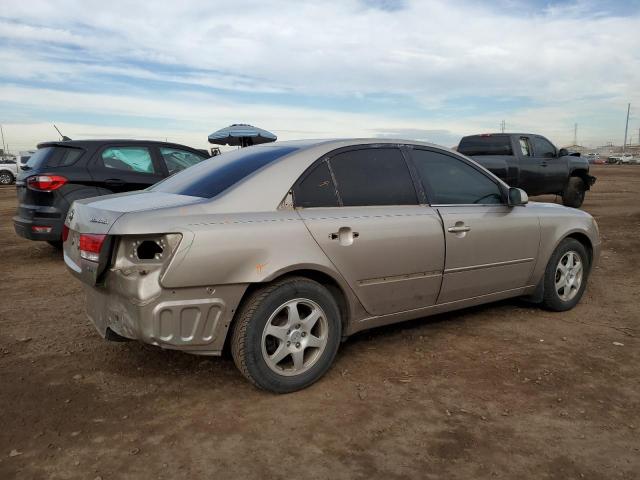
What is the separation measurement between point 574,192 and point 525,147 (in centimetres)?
221

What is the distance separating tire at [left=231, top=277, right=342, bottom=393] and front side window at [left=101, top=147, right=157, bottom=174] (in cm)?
476

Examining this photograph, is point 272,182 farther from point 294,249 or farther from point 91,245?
point 91,245

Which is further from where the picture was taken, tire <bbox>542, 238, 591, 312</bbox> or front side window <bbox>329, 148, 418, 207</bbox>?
tire <bbox>542, 238, 591, 312</bbox>

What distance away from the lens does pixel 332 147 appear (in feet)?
11.9

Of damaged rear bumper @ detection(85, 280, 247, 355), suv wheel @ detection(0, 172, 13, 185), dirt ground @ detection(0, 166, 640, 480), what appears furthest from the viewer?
suv wheel @ detection(0, 172, 13, 185)

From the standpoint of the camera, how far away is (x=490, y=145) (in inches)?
476

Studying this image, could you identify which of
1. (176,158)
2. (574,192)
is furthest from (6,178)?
(574,192)


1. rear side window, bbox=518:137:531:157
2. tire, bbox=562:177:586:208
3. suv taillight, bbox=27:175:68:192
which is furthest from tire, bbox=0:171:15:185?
tire, bbox=562:177:586:208

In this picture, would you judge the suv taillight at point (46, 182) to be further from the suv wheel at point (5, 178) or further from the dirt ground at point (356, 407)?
the suv wheel at point (5, 178)

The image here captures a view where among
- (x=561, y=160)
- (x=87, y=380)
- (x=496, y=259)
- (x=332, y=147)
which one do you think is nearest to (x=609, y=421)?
(x=496, y=259)

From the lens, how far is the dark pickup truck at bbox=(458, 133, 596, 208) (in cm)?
1163

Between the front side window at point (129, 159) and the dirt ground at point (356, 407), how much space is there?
2908 millimetres

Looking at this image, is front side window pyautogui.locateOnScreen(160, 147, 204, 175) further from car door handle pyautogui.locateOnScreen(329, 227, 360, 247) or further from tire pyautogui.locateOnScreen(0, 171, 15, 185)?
tire pyautogui.locateOnScreen(0, 171, 15, 185)

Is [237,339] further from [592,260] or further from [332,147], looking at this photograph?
[592,260]
